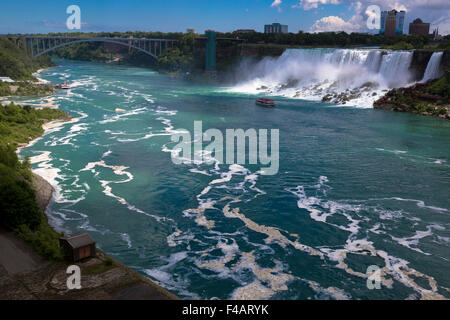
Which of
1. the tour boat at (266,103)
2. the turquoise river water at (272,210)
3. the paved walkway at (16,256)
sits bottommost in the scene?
the turquoise river water at (272,210)

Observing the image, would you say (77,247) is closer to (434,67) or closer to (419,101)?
(419,101)

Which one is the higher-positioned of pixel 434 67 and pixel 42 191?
pixel 434 67

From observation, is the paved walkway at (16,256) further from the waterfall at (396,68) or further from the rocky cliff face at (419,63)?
the rocky cliff face at (419,63)

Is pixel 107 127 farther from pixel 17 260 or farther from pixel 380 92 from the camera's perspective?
pixel 380 92

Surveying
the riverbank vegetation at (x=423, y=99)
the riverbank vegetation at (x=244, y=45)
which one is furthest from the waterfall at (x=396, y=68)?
the riverbank vegetation at (x=244, y=45)

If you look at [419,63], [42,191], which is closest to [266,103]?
[419,63]
